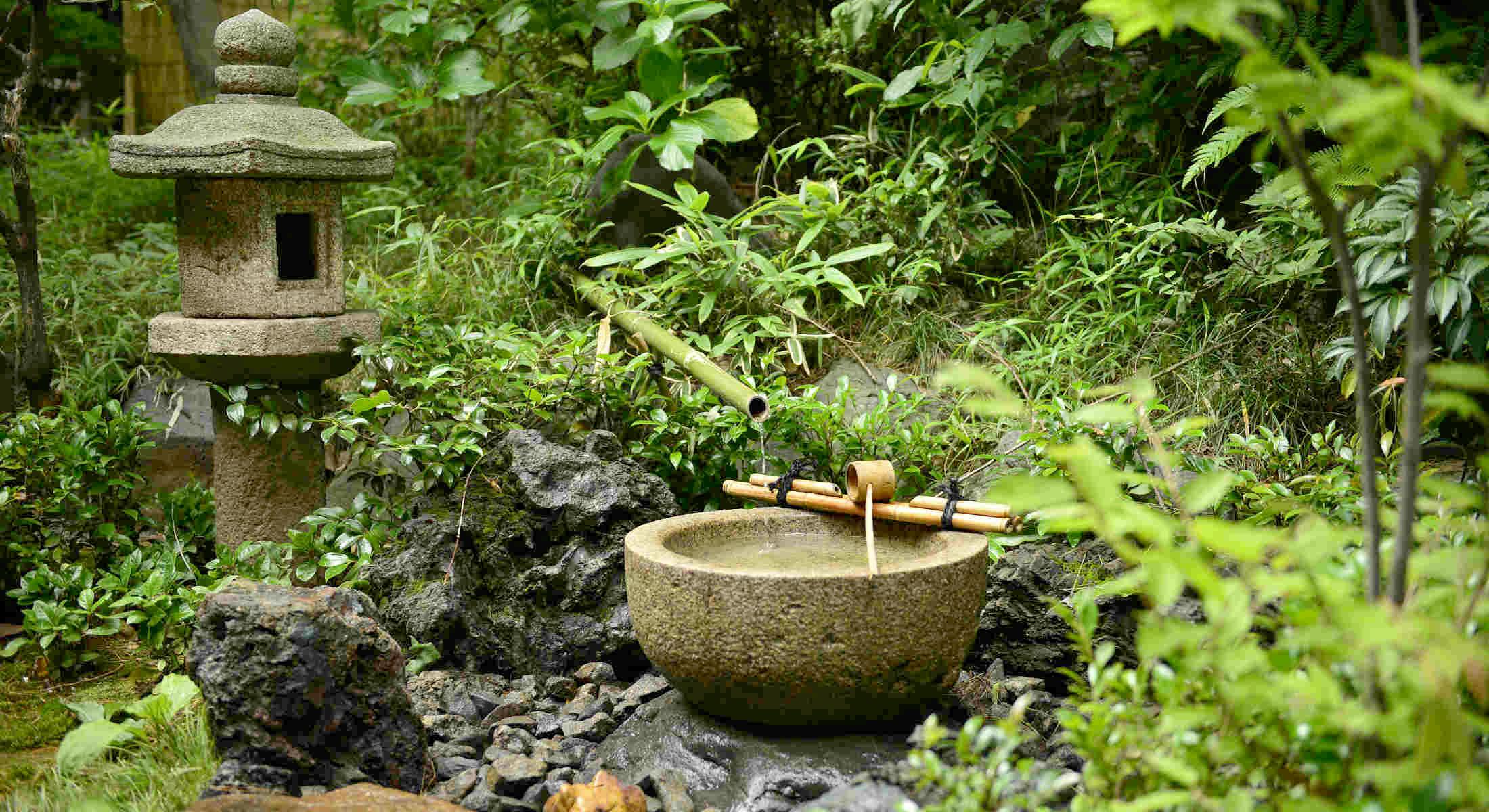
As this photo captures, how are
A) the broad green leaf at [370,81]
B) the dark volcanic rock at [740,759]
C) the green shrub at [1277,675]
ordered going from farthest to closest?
the broad green leaf at [370,81]
the dark volcanic rock at [740,759]
the green shrub at [1277,675]

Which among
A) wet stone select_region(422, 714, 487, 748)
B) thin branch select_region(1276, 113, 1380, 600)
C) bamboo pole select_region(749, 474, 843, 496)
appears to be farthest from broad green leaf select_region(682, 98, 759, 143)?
thin branch select_region(1276, 113, 1380, 600)

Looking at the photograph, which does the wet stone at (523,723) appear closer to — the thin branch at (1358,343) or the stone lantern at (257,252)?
the stone lantern at (257,252)

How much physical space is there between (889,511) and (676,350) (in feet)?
4.71

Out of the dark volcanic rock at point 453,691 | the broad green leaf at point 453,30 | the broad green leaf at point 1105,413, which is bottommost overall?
the dark volcanic rock at point 453,691

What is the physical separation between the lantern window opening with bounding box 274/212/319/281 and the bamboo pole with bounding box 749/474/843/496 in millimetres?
1756

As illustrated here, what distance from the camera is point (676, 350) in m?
4.05

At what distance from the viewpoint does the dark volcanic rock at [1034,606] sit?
122 inches

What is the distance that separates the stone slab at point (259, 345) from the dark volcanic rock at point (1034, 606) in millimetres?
2211

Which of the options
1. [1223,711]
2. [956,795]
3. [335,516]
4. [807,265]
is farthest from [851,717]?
[807,265]

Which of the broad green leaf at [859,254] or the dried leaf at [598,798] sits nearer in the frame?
the dried leaf at [598,798]

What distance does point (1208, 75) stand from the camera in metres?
4.08

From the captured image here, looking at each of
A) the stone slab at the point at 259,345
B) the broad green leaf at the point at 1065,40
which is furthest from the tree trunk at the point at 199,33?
the broad green leaf at the point at 1065,40

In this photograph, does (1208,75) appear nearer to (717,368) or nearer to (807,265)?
(807,265)

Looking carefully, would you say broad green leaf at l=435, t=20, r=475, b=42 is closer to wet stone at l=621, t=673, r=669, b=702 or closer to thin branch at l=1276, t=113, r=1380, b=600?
wet stone at l=621, t=673, r=669, b=702
